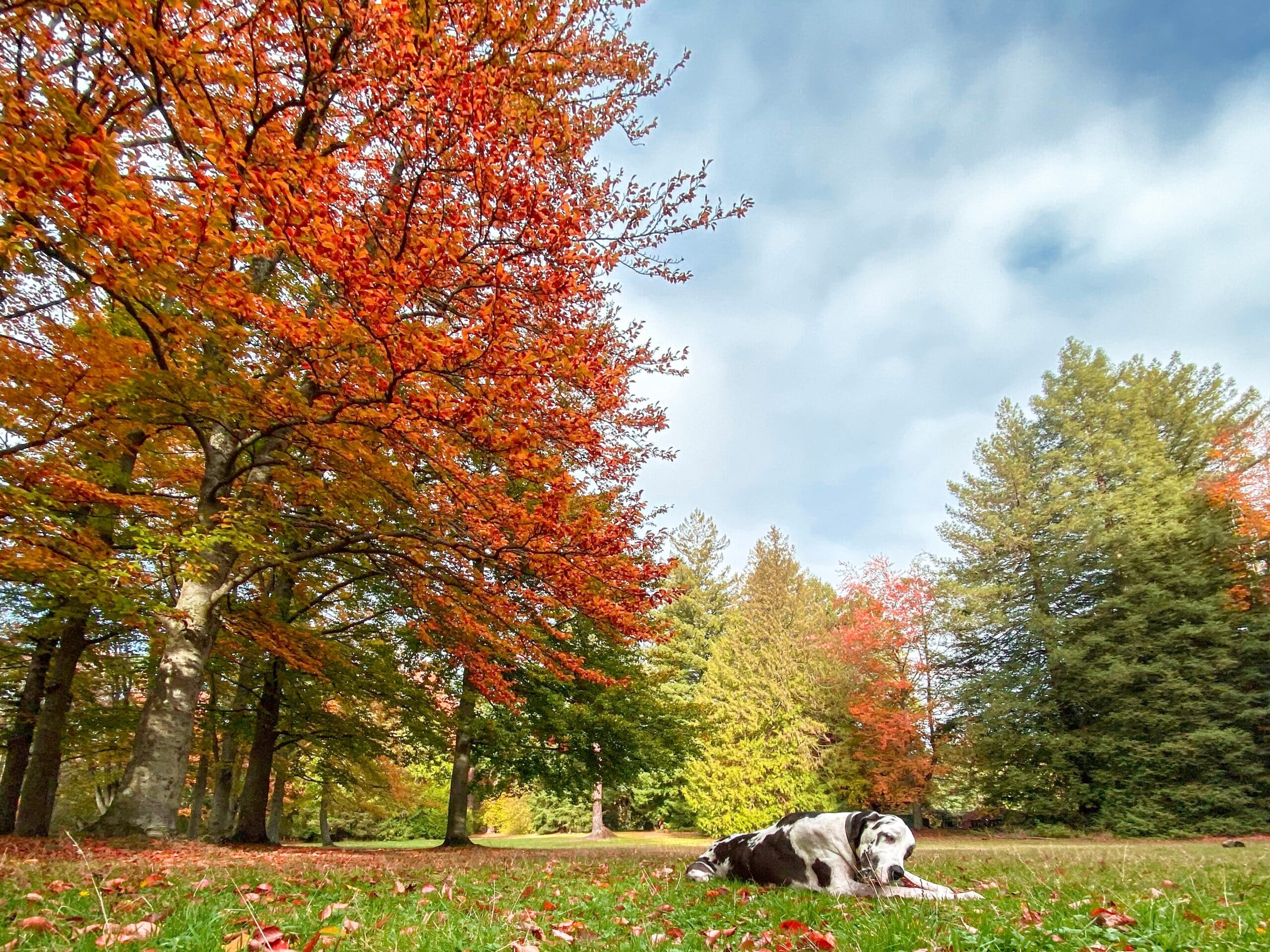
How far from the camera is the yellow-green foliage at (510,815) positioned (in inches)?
1465

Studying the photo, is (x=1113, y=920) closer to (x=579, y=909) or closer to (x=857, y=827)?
(x=857, y=827)

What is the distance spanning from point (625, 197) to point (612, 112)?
99.7 inches

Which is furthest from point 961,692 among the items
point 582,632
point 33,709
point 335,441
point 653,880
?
point 33,709

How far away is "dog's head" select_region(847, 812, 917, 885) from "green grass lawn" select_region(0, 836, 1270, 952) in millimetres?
516

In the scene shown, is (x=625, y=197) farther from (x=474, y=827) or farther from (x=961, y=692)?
(x=474, y=827)

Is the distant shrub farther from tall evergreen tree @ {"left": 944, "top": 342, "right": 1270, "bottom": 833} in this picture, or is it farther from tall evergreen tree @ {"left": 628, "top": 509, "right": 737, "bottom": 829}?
tall evergreen tree @ {"left": 944, "top": 342, "right": 1270, "bottom": 833}

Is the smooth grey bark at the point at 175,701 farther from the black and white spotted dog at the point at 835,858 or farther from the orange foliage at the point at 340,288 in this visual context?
the black and white spotted dog at the point at 835,858

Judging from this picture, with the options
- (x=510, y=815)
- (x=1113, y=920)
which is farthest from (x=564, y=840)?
(x=1113, y=920)

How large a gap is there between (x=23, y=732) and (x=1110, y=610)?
31.2 m

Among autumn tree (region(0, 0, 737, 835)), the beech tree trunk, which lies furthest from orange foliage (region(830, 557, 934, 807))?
the beech tree trunk

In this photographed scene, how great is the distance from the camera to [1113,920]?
2.77 meters

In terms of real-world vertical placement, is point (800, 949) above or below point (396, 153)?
below

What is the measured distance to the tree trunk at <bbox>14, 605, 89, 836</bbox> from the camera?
34.1 ft

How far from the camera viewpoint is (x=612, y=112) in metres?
9.28
